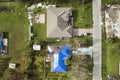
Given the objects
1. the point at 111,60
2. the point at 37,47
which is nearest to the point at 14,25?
the point at 37,47

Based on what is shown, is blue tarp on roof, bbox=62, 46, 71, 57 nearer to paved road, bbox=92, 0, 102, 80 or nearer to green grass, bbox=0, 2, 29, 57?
paved road, bbox=92, 0, 102, 80

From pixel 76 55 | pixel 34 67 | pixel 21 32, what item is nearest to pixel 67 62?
pixel 76 55

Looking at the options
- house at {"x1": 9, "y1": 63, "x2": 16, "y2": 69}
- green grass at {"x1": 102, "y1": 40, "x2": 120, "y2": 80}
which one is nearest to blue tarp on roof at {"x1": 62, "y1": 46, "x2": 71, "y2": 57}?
green grass at {"x1": 102, "y1": 40, "x2": 120, "y2": 80}

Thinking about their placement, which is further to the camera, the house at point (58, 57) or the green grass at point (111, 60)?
the green grass at point (111, 60)

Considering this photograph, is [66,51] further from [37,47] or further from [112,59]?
[112,59]

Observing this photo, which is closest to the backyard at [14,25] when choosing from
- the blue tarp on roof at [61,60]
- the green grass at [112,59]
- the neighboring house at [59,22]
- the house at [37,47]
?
the house at [37,47]

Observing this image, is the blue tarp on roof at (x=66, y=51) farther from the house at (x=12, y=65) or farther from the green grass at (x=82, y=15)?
the house at (x=12, y=65)
